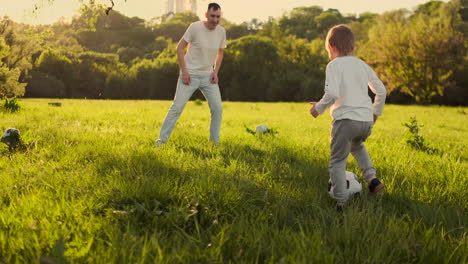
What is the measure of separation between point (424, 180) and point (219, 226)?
2.63 meters

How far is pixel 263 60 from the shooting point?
177 feet

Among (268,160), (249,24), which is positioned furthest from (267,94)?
(268,160)

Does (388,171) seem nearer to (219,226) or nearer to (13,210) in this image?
(219,226)

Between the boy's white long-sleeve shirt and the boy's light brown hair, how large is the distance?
101 mm

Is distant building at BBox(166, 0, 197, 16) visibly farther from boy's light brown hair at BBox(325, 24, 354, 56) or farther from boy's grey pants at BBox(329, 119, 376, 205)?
boy's grey pants at BBox(329, 119, 376, 205)

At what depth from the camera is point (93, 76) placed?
5078cm

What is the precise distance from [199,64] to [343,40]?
335cm

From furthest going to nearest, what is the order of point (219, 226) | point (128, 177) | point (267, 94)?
point (267, 94) < point (128, 177) < point (219, 226)

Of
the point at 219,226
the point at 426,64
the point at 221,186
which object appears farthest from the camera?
the point at 426,64

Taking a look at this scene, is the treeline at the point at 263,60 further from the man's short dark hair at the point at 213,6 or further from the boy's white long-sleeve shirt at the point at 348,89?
the boy's white long-sleeve shirt at the point at 348,89

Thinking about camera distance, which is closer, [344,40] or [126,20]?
[344,40]

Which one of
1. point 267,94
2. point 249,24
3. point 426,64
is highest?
point 249,24

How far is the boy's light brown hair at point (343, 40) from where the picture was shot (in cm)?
331

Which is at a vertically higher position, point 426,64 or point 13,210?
point 426,64
